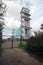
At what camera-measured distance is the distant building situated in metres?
3.81

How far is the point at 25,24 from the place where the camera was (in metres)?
3.86

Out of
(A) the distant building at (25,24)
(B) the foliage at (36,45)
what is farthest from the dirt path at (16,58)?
(A) the distant building at (25,24)

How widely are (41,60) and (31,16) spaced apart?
1437 millimetres

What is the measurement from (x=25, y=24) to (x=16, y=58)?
1.10 m

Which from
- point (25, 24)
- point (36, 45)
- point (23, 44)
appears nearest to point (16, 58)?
point (23, 44)

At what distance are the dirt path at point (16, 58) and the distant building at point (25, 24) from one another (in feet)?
1.68

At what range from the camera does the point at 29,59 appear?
3715 mm

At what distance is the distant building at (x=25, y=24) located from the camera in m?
3.81

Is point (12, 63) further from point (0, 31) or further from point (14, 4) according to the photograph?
point (14, 4)

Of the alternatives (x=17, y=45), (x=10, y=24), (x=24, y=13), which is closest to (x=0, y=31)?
(x=10, y=24)

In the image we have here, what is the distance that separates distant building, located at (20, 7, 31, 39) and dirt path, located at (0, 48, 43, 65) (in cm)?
51

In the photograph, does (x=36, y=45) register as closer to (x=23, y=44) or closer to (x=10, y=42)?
A: (x=23, y=44)

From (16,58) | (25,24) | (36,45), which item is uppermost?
(25,24)

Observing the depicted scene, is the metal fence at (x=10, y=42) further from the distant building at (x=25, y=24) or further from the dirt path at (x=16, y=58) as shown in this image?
the distant building at (x=25, y=24)
